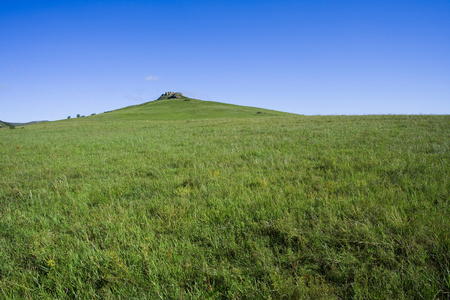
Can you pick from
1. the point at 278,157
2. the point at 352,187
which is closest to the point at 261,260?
the point at 352,187

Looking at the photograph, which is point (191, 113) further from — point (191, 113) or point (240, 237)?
point (240, 237)

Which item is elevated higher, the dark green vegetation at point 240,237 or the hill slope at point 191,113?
the hill slope at point 191,113

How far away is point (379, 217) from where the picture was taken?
2.64 metres

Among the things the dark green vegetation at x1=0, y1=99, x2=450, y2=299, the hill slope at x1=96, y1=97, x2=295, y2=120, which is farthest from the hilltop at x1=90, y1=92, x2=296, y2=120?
the dark green vegetation at x1=0, y1=99, x2=450, y2=299

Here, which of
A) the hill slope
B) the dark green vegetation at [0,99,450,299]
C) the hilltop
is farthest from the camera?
the hill slope

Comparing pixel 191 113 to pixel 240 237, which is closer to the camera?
pixel 240 237

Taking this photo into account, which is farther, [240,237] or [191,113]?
[191,113]

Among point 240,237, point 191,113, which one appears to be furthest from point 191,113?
point 240,237

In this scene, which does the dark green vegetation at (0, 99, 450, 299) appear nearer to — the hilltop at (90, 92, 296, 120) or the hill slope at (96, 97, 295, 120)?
the hilltop at (90, 92, 296, 120)

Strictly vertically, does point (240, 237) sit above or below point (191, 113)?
below

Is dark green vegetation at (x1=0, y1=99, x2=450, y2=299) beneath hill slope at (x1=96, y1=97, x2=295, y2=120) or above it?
beneath

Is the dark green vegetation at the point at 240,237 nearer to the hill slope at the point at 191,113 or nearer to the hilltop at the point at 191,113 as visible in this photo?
the hilltop at the point at 191,113

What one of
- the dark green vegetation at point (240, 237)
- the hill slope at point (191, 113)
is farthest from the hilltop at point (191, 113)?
the dark green vegetation at point (240, 237)

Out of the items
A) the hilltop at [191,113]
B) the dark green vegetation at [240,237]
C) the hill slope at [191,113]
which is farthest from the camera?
the hill slope at [191,113]
